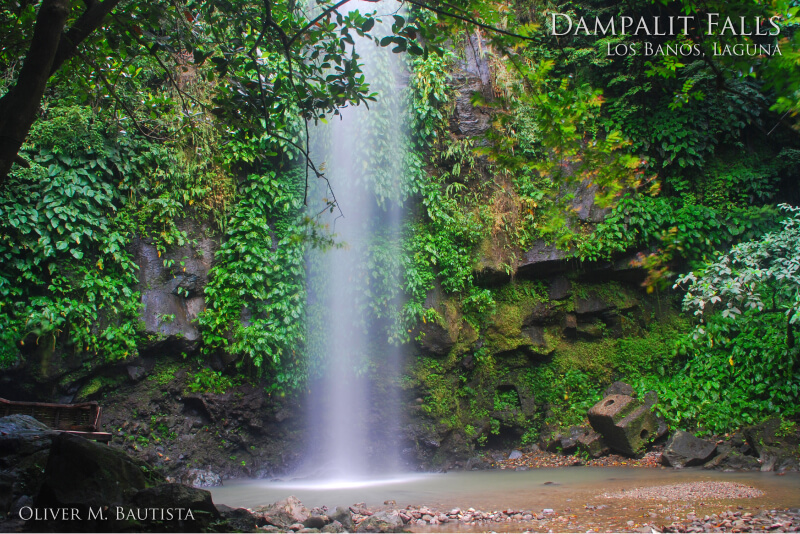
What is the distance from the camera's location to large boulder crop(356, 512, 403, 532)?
13.6ft

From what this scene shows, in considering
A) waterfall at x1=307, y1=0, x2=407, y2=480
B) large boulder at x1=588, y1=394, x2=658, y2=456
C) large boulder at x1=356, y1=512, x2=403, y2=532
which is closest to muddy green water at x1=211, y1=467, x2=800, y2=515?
large boulder at x1=588, y1=394, x2=658, y2=456

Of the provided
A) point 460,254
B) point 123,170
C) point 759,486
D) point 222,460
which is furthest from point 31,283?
point 759,486

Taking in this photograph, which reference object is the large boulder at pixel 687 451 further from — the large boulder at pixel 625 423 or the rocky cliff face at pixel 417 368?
the rocky cliff face at pixel 417 368

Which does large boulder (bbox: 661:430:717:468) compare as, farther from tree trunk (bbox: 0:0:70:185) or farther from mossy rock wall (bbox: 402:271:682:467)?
tree trunk (bbox: 0:0:70:185)

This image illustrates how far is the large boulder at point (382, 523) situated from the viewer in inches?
163

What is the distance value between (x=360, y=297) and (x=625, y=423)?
4666mm

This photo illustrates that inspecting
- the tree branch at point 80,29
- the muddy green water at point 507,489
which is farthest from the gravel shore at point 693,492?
the tree branch at point 80,29

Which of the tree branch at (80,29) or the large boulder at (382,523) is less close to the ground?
the tree branch at (80,29)

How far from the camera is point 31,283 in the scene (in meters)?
6.57

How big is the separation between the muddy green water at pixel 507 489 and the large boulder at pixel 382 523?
2.44 feet

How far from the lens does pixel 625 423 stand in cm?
733

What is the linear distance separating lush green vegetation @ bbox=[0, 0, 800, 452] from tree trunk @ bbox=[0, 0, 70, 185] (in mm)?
3462

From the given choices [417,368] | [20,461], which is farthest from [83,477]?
[417,368]

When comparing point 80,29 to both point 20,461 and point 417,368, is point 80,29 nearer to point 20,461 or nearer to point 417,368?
point 20,461
